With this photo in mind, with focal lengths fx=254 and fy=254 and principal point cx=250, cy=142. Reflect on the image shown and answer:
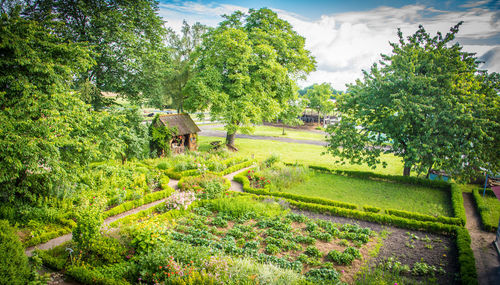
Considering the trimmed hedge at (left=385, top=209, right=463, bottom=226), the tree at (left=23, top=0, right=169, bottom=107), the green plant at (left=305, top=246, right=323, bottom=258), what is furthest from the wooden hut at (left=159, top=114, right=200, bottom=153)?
the trimmed hedge at (left=385, top=209, right=463, bottom=226)

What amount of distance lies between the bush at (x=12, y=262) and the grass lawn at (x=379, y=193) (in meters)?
11.2

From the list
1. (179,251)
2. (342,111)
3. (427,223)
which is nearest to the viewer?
(179,251)

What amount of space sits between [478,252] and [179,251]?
10.1 meters

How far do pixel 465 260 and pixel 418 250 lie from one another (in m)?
1.24

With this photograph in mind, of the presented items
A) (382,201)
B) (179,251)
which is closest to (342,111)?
(382,201)

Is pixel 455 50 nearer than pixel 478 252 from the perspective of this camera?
No

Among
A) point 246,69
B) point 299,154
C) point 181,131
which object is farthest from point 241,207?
point 299,154

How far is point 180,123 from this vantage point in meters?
20.9

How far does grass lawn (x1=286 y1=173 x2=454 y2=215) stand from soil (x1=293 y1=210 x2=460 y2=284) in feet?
7.64

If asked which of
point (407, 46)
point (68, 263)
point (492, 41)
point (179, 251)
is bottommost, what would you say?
point (68, 263)

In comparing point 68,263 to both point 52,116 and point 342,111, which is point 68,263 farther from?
point 342,111

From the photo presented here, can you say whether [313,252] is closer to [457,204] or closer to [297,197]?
[297,197]

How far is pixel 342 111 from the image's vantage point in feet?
55.0

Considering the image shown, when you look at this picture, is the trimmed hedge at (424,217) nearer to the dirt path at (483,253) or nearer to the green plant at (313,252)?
the dirt path at (483,253)
